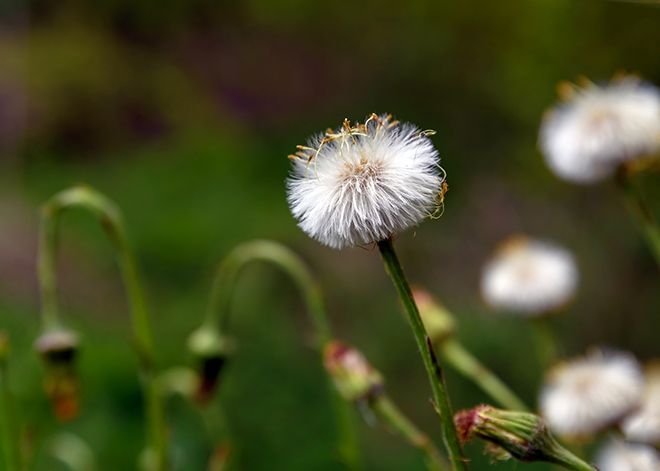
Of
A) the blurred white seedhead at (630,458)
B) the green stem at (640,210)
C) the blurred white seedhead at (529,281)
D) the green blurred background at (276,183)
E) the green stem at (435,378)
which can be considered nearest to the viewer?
the green stem at (435,378)

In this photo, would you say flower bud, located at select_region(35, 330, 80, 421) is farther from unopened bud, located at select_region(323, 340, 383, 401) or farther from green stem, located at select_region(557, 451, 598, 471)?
green stem, located at select_region(557, 451, 598, 471)

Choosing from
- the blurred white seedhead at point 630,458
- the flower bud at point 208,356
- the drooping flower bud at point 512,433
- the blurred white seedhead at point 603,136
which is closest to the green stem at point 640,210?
the blurred white seedhead at point 603,136

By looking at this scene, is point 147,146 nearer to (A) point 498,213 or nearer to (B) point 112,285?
(B) point 112,285

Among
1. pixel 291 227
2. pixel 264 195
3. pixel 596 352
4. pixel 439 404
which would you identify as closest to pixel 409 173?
pixel 439 404

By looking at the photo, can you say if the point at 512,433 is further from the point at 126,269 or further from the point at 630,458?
the point at 126,269

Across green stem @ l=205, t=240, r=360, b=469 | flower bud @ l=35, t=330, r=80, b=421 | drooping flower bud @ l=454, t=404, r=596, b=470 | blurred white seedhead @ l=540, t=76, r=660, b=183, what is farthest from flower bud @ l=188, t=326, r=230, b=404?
drooping flower bud @ l=454, t=404, r=596, b=470

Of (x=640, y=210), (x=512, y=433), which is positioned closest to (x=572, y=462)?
(x=512, y=433)

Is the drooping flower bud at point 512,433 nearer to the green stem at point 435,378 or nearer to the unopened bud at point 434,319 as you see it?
the green stem at point 435,378
